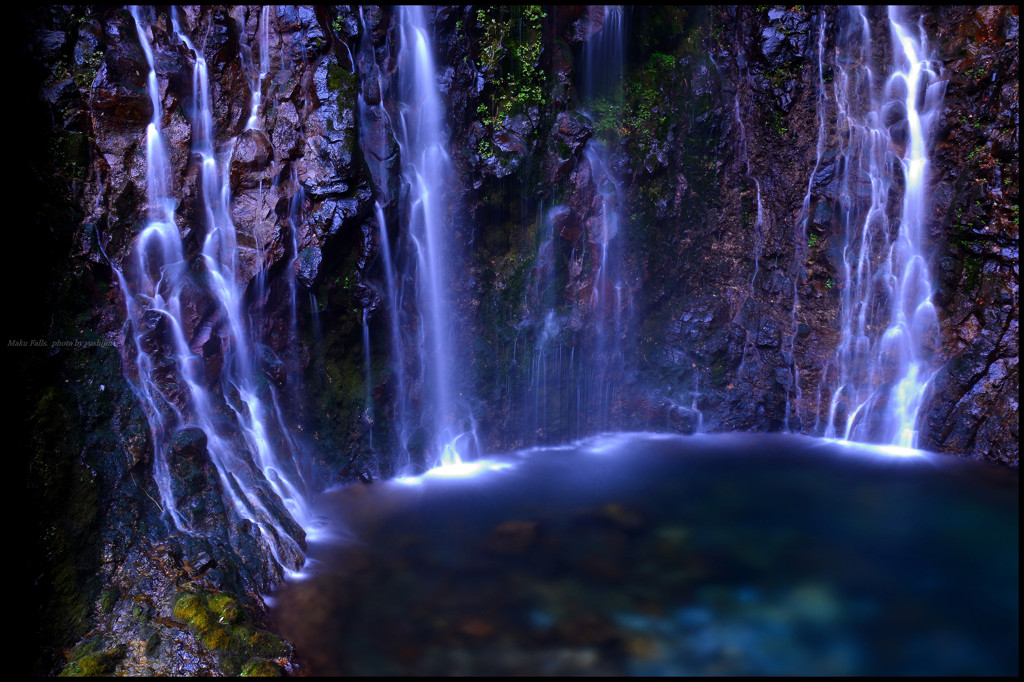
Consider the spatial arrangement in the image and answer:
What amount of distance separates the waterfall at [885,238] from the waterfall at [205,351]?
Answer: 34.9ft

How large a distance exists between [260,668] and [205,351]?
4.42m

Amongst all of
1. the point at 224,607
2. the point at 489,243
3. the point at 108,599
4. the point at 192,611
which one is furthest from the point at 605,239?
the point at 108,599

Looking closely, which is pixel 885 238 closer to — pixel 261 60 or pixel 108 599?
pixel 261 60

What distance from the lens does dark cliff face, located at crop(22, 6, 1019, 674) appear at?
727cm

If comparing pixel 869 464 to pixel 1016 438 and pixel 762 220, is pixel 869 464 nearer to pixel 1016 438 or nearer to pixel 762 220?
pixel 1016 438

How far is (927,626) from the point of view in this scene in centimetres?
750

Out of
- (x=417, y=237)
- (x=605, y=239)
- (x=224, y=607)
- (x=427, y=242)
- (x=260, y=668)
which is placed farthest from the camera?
(x=605, y=239)

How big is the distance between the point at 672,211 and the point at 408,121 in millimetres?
5757

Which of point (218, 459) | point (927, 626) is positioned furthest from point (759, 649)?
point (218, 459)

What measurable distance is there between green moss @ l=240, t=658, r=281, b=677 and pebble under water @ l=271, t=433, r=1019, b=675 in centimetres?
36

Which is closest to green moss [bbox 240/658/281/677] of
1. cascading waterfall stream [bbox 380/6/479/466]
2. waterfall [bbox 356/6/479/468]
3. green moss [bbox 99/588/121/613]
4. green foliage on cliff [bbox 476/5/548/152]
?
green moss [bbox 99/588/121/613]

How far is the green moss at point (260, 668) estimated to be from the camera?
6.27 metres

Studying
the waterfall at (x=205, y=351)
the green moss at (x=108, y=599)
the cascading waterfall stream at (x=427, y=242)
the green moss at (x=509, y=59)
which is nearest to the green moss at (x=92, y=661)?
the green moss at (x=108, y=599)

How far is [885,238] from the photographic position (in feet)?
41.4
